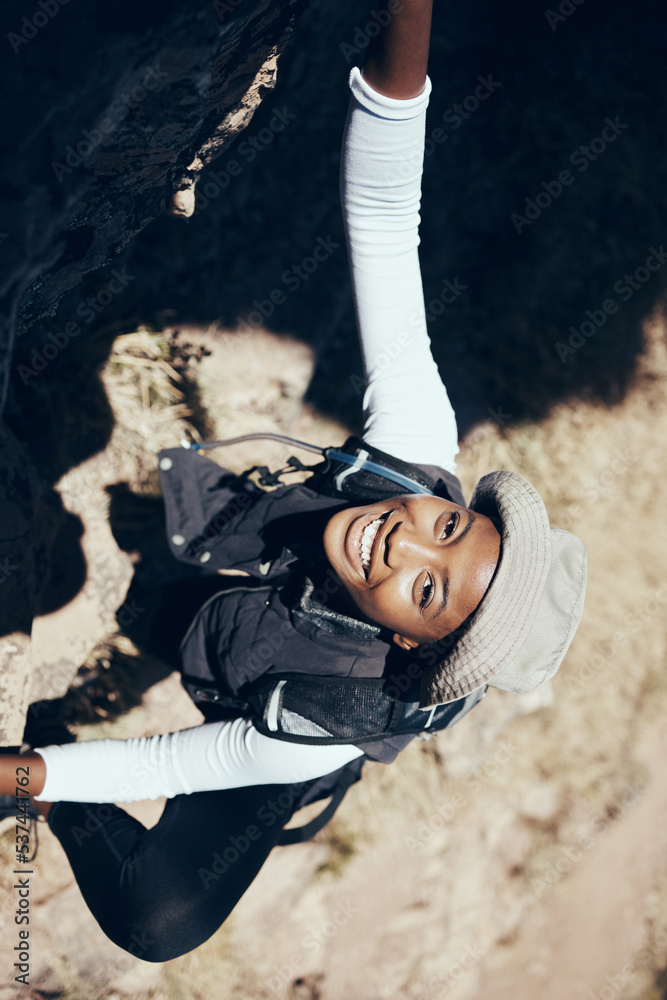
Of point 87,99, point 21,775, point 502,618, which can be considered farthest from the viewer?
point 21,775

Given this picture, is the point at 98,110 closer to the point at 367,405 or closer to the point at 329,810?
Answer: the point at 367,405

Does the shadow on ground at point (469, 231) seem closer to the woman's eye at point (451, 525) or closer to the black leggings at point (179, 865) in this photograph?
the black leggings at point (179, 865)

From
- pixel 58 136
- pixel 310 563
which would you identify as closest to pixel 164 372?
pixel 310 563

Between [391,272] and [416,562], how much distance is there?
947 mm

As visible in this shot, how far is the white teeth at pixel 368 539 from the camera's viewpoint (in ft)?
6.31

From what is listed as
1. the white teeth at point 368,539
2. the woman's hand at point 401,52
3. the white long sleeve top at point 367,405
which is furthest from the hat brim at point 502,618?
the woman's hand at point 401,52

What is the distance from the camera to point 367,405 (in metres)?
2.29

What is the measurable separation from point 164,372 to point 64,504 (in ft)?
2.71

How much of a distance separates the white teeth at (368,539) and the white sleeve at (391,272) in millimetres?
338

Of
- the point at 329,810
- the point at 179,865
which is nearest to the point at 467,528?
the point at 179,865

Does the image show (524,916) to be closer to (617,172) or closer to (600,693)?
(600,693)

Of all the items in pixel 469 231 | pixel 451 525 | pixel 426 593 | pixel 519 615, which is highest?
pixel 469 231

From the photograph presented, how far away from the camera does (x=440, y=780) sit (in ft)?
14.0

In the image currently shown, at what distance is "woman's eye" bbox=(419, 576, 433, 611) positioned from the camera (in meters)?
1.84
